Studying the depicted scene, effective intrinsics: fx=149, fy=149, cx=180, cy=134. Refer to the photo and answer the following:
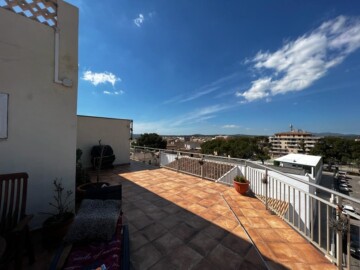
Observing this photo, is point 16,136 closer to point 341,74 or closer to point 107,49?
point 107,49

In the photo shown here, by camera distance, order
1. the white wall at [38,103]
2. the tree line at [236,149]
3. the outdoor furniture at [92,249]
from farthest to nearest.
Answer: the tree line at [236,149], the white wall at [38,103], the outdoor furniture at [92,249]

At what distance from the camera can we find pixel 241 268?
1649mm

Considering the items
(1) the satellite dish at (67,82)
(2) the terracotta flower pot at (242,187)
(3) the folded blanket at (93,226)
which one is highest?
(1) the satellite dish at (67,82)

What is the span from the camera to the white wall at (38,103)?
2.00m

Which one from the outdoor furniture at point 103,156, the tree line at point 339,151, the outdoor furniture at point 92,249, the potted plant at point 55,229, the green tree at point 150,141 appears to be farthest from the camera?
the tree line at point 339,151

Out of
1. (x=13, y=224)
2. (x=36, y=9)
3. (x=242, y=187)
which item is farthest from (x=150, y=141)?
(x=13, y=224)

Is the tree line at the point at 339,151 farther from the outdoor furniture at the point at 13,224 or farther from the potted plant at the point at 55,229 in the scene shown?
the outdoor furniture at the point at 13,224

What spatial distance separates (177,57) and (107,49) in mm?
3602

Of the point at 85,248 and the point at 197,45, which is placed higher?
the point at 197,45

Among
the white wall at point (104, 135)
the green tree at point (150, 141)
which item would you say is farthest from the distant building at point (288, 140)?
the white wall at point (104, 135)

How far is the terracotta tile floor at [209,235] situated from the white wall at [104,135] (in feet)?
12.2

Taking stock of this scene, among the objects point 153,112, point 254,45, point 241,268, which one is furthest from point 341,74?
point 153,112

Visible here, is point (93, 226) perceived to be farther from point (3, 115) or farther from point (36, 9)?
point (36, 9)

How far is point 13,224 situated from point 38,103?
1.57 metres
